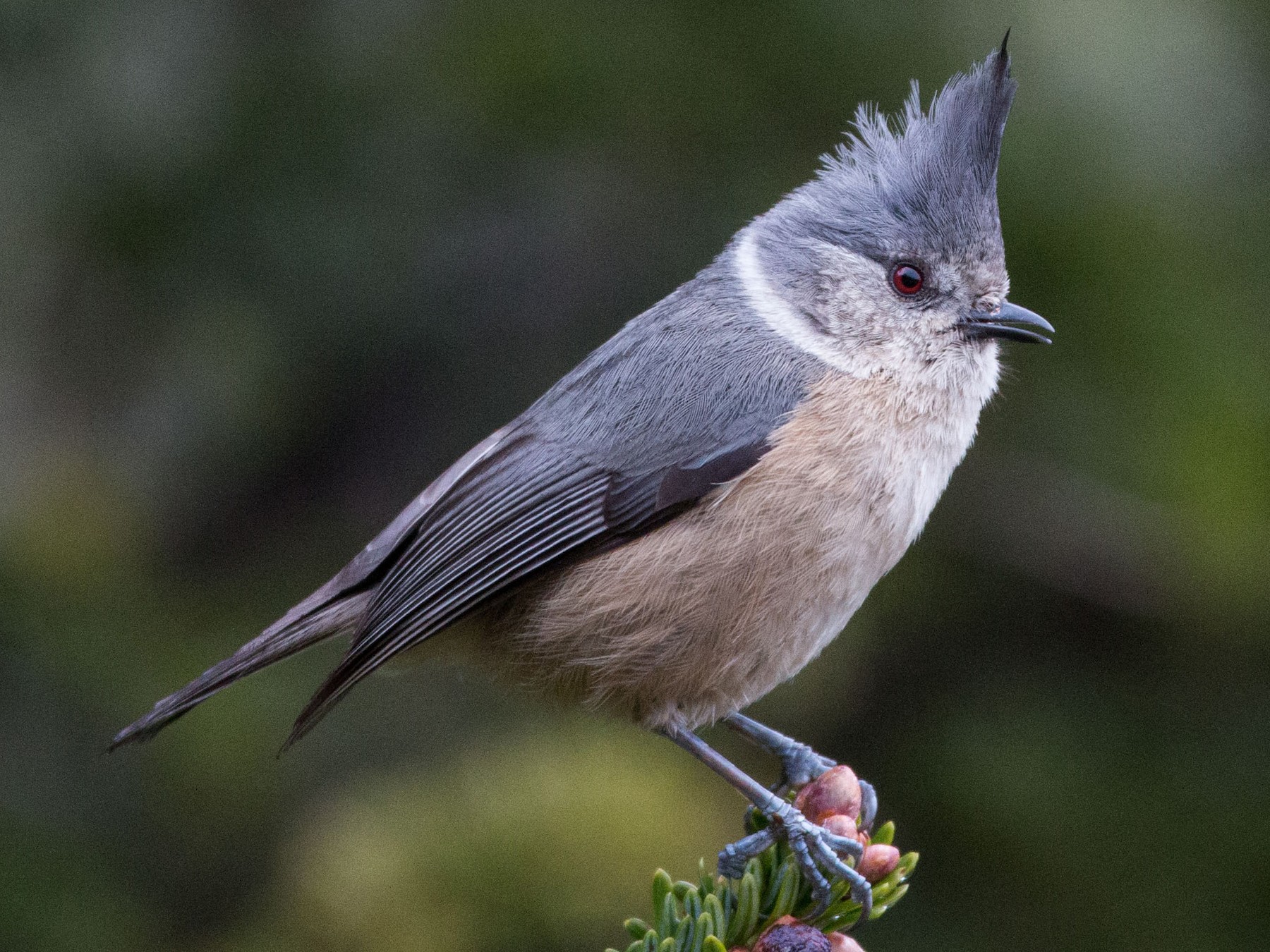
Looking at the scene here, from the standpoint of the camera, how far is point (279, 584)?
3.10m

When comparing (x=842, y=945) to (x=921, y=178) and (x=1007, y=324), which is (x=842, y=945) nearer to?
(x=1007, y=324)

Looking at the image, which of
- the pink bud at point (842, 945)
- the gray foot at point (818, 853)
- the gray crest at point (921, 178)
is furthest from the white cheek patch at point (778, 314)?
the pink bud at point (842, 945)

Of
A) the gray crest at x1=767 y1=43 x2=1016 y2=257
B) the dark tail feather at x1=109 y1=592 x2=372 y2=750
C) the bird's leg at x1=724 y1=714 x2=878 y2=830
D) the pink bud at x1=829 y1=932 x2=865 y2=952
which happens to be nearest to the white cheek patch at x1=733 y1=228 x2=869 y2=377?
the gray crest at x1=767 y1=43 x2=1016 y2=257

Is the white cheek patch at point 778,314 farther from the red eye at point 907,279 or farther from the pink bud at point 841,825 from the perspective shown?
the pink bud at point 841,825

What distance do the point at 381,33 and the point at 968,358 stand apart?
1.41 meters

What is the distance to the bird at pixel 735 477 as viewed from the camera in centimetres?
247

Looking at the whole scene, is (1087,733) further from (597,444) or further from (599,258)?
(599,258)

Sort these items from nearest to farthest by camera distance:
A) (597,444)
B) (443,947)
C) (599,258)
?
(443,947) → (597,444) → (599,258)

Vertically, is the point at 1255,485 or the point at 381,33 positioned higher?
the point at 381,33

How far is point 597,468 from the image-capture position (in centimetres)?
263

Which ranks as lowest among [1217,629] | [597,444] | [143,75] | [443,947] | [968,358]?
[443,947]

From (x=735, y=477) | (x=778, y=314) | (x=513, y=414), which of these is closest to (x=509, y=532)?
(x=735, y=477)

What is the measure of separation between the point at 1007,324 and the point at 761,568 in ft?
2.27

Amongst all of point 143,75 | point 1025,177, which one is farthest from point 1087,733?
point 143,75
